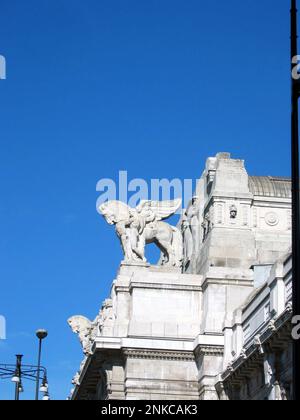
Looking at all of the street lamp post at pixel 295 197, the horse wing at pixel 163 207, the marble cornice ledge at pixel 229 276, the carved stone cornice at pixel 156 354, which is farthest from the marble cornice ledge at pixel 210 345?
the street lamp post at pixel 295 197

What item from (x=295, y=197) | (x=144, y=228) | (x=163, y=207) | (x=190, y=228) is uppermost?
(x=190, y=228)

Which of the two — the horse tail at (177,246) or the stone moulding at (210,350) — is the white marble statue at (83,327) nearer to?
the horse tail at (177,246)

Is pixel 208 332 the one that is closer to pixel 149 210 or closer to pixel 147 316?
pixel 147 316

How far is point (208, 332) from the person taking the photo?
147ft

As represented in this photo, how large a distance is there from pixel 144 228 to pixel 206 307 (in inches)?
244

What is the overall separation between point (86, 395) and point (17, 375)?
2014 cm

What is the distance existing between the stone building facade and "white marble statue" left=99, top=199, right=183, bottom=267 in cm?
81

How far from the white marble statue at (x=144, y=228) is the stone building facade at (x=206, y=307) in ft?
2.66

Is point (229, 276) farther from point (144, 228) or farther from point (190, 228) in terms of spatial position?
point (190, 228)

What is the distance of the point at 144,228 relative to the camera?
50000 millimetres

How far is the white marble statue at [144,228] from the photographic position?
49.2 m

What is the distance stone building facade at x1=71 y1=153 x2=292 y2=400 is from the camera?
42969 millimetres

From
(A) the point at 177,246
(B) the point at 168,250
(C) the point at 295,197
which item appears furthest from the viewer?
(A) the point at 177,246

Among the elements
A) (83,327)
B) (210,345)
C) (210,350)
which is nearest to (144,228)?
(210,345)
